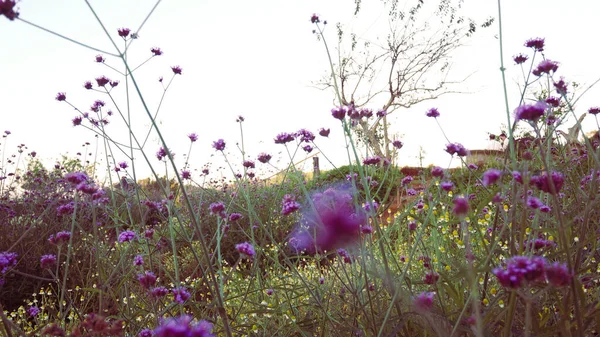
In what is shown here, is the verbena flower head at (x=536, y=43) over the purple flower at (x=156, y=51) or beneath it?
beneath

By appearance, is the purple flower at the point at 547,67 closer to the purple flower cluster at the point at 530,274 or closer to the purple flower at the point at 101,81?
the purple flower cluster at the point at 530,274

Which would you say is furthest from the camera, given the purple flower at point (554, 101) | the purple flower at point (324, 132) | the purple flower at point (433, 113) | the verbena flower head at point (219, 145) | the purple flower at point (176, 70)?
the purple flower at point (176, 70)

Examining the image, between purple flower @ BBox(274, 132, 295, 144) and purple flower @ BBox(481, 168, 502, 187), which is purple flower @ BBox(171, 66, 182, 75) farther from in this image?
purple flower @ BBox(481, 168, 502, 187)

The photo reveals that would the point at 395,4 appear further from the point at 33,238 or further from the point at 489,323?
the point at 489,323

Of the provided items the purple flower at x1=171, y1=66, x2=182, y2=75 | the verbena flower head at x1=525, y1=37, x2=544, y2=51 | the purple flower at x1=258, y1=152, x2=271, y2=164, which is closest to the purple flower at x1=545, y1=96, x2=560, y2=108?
the verbena flower head at x1=525, y1=37, x2=544, y2=51

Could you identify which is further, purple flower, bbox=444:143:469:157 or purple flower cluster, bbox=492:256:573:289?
purple flower, bbox=444:143:469:157

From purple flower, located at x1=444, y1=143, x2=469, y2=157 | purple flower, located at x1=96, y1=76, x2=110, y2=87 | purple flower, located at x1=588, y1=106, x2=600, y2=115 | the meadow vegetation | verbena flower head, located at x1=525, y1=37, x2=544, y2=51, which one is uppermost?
purple flower, located at x1=96, y1=76, x2=110, y2=87

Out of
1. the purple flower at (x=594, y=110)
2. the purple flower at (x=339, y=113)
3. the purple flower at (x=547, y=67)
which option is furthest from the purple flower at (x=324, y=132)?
the purple flower at (x=594, y=110)

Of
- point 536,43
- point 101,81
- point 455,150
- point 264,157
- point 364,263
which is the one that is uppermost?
point 101,81

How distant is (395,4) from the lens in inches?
589

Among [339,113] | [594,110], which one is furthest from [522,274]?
[594,110]

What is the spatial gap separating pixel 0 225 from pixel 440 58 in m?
13.3

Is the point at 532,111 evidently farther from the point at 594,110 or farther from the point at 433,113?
the point at 594,110

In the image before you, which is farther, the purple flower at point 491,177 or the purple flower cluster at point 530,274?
the purple flower at point 491,177
